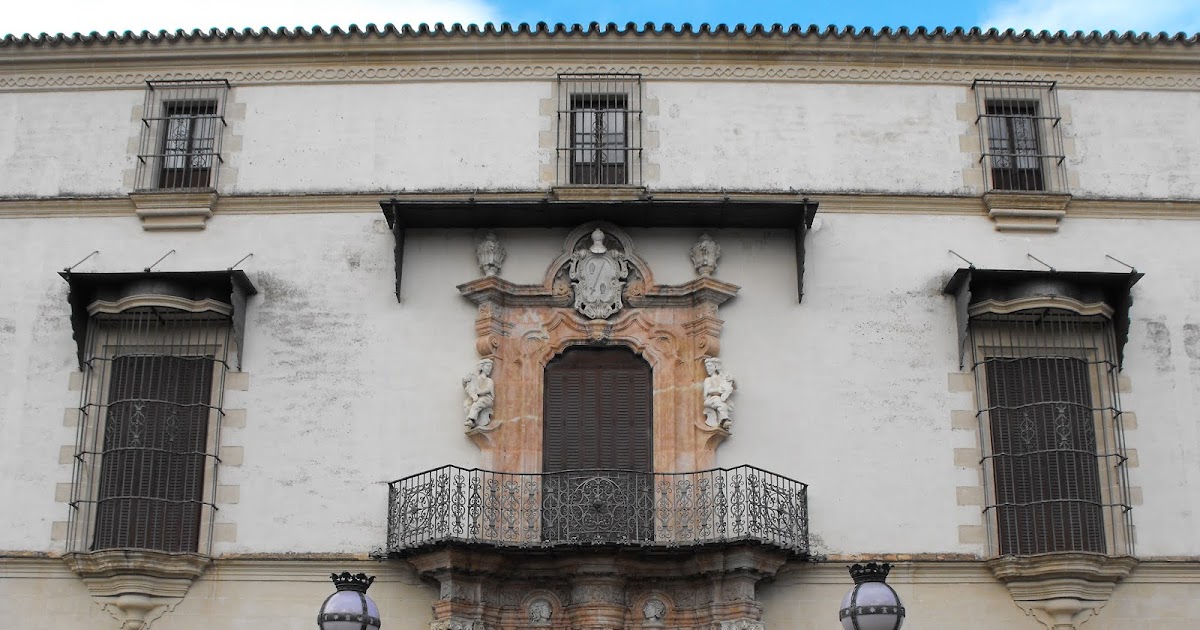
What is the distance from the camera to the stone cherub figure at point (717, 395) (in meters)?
16.7

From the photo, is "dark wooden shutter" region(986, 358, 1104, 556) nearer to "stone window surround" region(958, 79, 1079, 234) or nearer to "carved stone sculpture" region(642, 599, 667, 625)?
"stone window surround" region(958, 79, 1079, 234)

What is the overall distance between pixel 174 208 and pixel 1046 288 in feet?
35.4


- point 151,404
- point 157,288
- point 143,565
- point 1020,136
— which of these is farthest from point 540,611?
point 1020,136

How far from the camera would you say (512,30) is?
18469 millimetres

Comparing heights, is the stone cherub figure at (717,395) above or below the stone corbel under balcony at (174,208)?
below

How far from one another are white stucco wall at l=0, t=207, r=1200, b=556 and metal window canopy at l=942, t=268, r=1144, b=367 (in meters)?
0.37

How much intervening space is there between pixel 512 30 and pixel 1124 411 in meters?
8.97

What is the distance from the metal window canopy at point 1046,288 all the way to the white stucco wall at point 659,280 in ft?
1.21

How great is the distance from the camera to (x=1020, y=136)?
1845 centimetres

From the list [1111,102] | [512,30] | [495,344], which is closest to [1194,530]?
[1111,102]

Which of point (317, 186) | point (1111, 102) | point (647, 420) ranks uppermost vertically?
point (1111, 102)

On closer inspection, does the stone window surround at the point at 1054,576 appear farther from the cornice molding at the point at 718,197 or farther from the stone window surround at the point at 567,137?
the stone window surround at the point at 567,137

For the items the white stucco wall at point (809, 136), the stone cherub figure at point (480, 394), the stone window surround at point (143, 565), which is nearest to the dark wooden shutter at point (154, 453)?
the stone window surround at point (143, 565)

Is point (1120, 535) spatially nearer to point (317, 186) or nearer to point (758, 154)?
point (758, 154)
